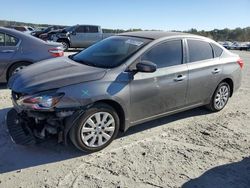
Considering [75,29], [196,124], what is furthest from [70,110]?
[75,29]

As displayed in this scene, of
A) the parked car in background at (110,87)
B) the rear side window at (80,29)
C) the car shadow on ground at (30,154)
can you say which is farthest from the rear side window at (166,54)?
the rear side window at (80,29)

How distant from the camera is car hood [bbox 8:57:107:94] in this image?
13.2 ft

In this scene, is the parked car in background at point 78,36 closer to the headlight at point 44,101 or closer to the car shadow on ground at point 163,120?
the car shadow on ground at point 163,120

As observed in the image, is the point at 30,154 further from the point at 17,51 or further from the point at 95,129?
the point at 17,51

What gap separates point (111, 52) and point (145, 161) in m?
1.91

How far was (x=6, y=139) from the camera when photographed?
14.9ft

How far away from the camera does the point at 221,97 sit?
6.24m

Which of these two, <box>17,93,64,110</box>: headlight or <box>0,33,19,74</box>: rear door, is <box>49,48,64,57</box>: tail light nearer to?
<box>0,33,19,74</box>: rear door

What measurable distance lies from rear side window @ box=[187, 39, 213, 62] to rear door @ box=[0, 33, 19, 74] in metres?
4.30

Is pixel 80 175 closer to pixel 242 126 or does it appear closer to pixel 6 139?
pixel 6 139

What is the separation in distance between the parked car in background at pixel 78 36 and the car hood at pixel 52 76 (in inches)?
582

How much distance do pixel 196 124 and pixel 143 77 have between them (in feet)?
5.38

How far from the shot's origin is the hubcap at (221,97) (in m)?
6.12

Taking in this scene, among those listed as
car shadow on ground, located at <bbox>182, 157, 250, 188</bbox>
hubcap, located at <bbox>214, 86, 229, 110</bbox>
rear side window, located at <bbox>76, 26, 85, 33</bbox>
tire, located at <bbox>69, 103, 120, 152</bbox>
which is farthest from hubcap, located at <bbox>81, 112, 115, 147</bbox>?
rear side window, located at <bbox>76, 26, 85, 33</bbox>
